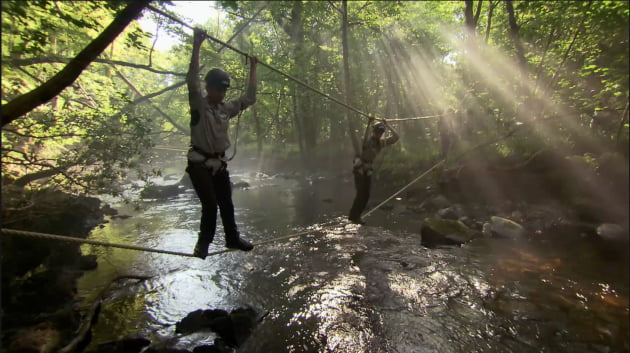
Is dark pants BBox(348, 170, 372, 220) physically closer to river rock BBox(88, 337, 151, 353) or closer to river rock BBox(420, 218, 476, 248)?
river rock BBox(420, 218, 476, 248)

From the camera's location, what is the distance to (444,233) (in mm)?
10656

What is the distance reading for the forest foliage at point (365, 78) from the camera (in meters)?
7.84

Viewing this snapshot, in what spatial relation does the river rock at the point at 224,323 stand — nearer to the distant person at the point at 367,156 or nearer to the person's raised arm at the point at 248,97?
the distant person at the point at 367,156

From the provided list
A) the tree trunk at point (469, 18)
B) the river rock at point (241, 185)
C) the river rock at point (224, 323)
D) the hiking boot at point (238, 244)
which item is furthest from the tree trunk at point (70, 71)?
the river rock at point (241, 185)

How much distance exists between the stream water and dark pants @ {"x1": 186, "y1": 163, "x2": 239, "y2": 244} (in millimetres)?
2612

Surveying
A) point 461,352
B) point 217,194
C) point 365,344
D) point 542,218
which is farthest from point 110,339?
point 542,218

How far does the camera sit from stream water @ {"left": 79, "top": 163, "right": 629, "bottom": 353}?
6156 mm

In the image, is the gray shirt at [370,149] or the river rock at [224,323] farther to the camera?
the gray shirt at [370,149]

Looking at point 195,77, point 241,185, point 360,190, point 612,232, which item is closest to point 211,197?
point 195,77

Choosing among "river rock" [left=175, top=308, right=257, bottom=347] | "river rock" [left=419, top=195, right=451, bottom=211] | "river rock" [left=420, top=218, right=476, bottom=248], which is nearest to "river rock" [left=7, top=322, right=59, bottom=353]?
"river rock" [left=175, top=308, right=257, bottom=347]

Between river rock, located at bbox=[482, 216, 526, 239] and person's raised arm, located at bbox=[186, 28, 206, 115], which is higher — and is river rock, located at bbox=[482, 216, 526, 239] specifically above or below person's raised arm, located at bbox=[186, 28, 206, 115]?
below

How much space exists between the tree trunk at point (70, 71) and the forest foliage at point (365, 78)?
127 cm

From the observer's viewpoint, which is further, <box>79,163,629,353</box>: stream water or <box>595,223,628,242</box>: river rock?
<box>595,223,628,242</box>: river rock

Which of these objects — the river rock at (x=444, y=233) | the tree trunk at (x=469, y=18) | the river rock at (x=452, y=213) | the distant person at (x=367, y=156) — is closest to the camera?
the distant person at (x=367, y=156)
